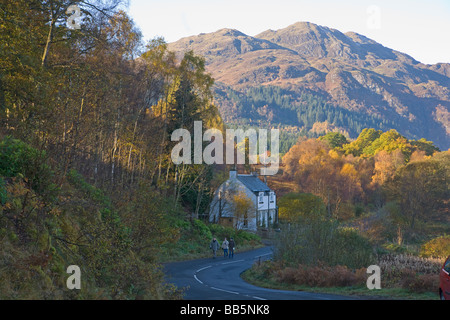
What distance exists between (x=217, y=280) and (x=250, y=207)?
3017cm

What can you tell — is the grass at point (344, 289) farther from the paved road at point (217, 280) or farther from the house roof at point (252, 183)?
the house roof at point (252, 183)

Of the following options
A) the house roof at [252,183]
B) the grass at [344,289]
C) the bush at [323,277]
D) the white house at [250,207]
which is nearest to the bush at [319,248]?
the grass at [344,289]

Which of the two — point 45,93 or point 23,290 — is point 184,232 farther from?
point 23,290

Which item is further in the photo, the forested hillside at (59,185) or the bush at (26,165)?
the bush at (26,165)

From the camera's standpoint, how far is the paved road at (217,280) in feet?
55.0

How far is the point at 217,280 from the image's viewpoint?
78.8 ft

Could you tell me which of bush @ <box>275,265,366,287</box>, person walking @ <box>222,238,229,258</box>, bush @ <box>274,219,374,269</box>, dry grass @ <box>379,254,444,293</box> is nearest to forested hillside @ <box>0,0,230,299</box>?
bush @ <box>275,265,366,287</box>

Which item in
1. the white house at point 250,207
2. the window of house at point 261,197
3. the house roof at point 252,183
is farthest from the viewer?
the window of house at point 261,197

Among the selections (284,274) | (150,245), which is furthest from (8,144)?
(284,274)

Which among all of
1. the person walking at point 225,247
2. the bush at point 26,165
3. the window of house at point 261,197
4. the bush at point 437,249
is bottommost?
the person walking at point 225,247

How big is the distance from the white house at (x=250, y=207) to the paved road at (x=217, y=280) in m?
14.6

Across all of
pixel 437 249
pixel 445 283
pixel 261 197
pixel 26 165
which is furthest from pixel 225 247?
pixel 26 165

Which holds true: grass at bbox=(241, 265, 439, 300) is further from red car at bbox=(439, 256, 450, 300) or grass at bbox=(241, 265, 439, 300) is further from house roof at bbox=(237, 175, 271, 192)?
house roof at bbox=(237, 175, 271, 192)

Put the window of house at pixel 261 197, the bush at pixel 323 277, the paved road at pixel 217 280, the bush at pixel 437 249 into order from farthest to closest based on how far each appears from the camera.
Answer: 1. the window of house at pixel 261 197
2. the bush at pixel 437 249
3. the bush at pixel 323 277
4. the paved road at pixel 217 280
